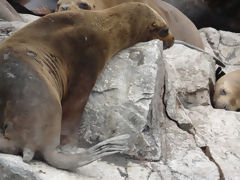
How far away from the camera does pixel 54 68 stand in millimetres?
3516

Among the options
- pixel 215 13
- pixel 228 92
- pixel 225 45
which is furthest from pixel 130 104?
pixel 215 13

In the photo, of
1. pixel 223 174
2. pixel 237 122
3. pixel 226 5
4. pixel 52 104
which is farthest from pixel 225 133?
pixel 226 5

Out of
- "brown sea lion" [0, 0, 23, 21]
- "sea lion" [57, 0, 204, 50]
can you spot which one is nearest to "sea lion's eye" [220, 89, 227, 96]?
"sea lion" [57, 0, 204, 50]

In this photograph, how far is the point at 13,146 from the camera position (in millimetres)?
2957

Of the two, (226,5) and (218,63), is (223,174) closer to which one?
(218,63)

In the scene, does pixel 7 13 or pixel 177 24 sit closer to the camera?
pixel 7 13

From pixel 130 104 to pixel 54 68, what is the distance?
25.4 inches

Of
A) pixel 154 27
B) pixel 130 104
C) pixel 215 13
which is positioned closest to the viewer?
pixel 130 104

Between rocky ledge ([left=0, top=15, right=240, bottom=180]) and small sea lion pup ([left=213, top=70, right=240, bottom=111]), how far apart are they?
4.77 feet

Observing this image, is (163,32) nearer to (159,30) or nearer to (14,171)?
(159,30)

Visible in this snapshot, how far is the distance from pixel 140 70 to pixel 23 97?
48.3 inches

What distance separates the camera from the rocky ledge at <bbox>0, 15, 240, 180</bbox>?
3430 mm

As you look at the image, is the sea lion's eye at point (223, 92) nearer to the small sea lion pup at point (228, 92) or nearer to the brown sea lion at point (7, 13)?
the small sea lion pup at point (228, 92)

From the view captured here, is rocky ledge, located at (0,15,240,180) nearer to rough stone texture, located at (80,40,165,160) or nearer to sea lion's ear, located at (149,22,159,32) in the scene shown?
rough stone texture, located at (80,40,165,160)
